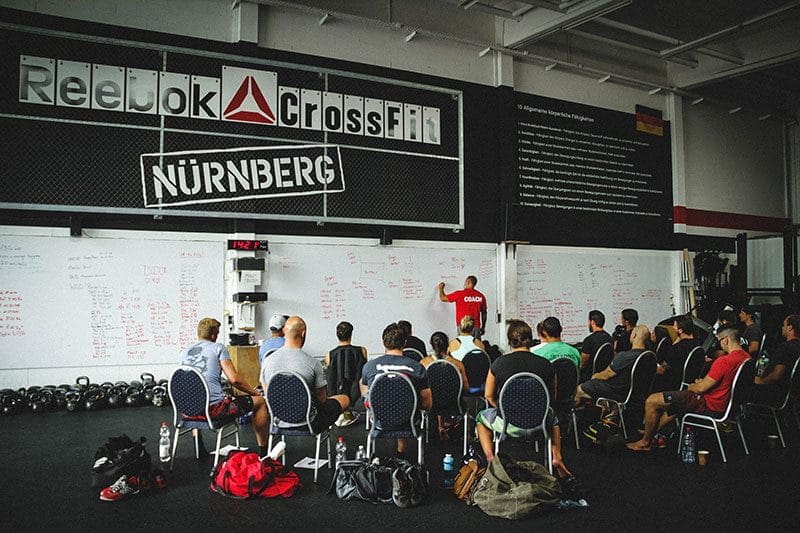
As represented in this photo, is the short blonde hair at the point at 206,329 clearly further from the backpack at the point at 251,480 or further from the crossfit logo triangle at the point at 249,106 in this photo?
the crossfit logo triangle at the point at 249,106

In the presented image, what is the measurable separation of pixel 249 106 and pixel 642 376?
555cm

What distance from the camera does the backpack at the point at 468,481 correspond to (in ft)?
11.9

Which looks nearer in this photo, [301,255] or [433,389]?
[433,389]

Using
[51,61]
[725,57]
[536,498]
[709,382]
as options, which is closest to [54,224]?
[51,61]

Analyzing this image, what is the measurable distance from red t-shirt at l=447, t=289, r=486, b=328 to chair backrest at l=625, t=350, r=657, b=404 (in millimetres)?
3542

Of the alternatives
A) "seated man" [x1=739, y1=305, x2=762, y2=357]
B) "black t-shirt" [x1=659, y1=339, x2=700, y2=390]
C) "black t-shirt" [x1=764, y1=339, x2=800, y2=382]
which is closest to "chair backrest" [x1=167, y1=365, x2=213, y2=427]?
"black t-shirt" [x1=659, y1=339, x2=700, y2=390]

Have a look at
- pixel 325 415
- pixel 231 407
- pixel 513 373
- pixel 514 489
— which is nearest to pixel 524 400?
pixel 513 373

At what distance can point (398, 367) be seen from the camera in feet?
12.9

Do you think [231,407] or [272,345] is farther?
[272,345]

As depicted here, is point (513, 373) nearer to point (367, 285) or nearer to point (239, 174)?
point (367, 285)

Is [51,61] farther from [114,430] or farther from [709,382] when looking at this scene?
[709,382]

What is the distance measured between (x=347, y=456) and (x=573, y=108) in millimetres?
7634

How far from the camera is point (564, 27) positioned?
846 centimetres

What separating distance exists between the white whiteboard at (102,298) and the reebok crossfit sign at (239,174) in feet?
2.08
